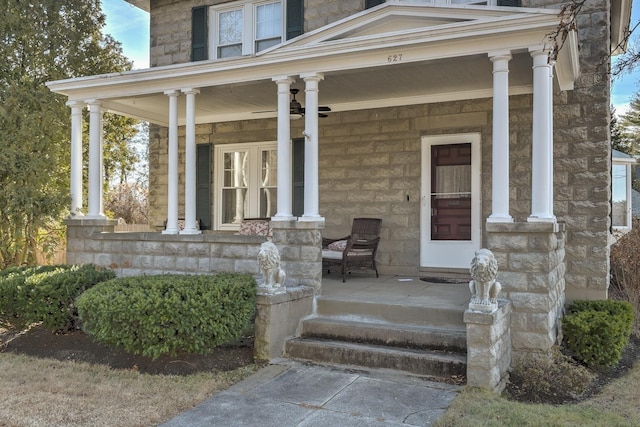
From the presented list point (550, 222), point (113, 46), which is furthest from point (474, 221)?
point (113, 46)

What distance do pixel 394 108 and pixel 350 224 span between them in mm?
1930

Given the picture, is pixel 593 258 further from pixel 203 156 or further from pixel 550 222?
pixel 203 156

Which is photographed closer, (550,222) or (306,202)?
(550,222)

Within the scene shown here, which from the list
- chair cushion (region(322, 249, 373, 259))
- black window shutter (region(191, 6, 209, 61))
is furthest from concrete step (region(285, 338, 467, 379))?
black window shutter (region(191, 6, 209, 61))

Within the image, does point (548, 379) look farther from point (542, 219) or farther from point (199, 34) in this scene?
point (199, 34)

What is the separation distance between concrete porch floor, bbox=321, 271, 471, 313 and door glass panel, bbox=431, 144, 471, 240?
0.87 meters

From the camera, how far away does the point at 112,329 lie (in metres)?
4.89

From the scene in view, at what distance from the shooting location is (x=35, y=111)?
339 inches

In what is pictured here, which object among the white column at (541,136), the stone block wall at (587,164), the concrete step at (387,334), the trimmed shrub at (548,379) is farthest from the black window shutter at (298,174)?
the trimmed shrub at (548,379)

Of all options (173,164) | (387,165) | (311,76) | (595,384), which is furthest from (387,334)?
(173,164)

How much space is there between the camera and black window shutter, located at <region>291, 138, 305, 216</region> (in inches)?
343

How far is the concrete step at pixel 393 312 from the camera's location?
535 cm

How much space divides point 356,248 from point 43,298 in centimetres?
402

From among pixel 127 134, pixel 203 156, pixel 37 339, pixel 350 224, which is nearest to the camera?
pixel 37 339
